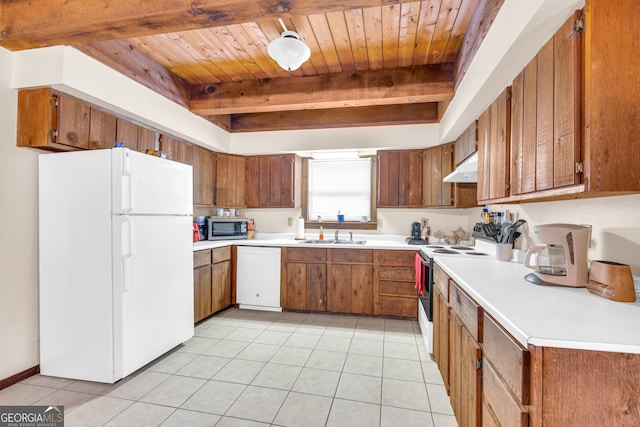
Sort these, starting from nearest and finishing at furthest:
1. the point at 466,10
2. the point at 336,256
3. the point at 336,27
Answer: the point at 466,10, the point at 336,27, the point at 336,256

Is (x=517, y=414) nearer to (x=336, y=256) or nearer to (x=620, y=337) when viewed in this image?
(x=620, y=337)

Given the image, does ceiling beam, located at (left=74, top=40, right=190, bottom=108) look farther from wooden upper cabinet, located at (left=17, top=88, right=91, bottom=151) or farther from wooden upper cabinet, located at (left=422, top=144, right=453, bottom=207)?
wooden upper cabinet, located at (left=422, top=144, right=453, bottom=207)

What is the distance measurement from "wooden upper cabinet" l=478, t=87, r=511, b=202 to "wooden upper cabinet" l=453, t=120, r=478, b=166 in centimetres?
12

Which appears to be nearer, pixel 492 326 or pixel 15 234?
pixel 492 326

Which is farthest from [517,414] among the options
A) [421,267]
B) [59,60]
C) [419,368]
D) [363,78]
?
[59,60]

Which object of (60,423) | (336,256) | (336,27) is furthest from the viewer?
(336,256)

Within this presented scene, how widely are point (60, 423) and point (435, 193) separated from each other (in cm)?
376

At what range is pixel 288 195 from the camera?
3.95 metres

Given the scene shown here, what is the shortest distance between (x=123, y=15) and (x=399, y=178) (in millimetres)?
3041

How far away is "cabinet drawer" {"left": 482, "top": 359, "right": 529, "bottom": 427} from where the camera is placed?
888mm

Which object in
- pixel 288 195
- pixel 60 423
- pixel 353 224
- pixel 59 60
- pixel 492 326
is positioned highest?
pixel 59 60

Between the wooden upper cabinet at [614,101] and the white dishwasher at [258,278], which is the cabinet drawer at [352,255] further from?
the wooden upper cabinet at [614,101]

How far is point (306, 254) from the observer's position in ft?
11.6

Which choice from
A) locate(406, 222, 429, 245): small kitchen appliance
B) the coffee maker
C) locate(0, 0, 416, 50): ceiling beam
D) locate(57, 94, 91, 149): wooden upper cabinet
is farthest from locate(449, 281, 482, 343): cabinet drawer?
locate(57, 94, 91, 149): wooden upper cabinet
